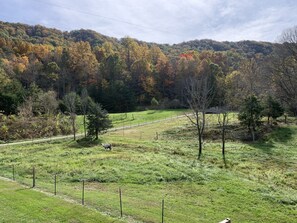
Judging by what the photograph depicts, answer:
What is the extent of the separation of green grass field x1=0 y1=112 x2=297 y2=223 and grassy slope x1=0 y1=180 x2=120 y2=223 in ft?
3.33

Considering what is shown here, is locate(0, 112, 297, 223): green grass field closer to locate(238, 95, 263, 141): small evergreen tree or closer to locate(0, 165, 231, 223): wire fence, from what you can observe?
locate(0, 165, 231, 223): wire fence

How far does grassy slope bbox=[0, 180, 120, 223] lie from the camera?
1413 centimetres

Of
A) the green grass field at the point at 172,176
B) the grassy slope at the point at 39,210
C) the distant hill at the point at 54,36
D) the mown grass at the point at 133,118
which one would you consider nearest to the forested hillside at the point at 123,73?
the mown grass at the point at 133,118

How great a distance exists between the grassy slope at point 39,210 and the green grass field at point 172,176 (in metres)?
1.02

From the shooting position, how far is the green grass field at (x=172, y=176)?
1703cm

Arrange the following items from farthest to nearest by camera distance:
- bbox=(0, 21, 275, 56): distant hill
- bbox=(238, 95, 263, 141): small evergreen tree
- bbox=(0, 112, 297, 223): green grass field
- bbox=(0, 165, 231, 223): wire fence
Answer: bbox=(0, 21, 275, 56): distant hill < bbox=(238, 95, 263, 141): small evergreen tree < bbox=(0, 112, 297, 223): green grass field < bbox=(0, 165, 231, 223): wire fence

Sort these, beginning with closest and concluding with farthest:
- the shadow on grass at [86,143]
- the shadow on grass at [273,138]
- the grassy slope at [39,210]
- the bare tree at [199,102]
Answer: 1. the grassy slope at [39,210]
2. the bare tree at [199,102]
3. the shadow on grass at [86,143]
4. the shadow on grass at [273,138]

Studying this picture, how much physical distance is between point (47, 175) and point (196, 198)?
11920 mm

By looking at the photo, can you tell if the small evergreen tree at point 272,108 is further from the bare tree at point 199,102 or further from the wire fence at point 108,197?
the wire fence at point 108,197

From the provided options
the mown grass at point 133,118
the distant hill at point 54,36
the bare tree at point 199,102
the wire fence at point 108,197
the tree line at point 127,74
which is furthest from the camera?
A: the distant hill at point 54,36

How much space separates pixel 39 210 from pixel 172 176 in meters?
11.8

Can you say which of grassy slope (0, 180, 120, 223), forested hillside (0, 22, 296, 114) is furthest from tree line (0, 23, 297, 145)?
grassy slope (0, 180, 120, 223)

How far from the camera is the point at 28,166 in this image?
86.9 ft

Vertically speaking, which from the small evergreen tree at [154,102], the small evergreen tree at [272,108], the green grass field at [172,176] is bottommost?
the green grass field at [172,176]
